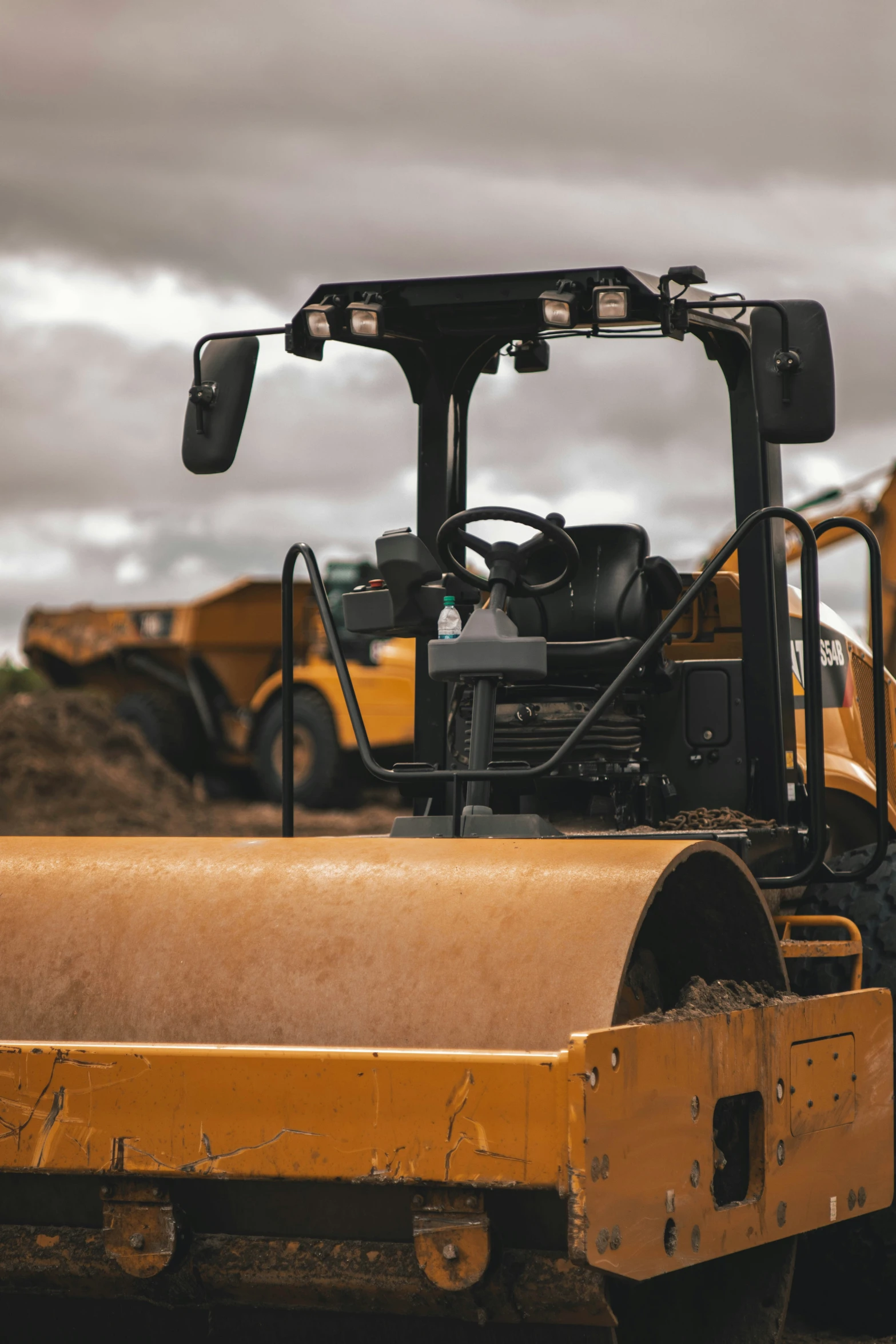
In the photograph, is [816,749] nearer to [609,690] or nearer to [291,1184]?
[609,690]

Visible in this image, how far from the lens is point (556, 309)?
404cm

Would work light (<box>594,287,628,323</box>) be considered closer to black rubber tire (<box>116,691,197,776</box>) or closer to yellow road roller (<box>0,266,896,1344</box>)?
yellow road roller (<box>0,266,896,1344</box>)

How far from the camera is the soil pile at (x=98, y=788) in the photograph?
1875 centimetres

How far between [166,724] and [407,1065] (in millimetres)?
20813

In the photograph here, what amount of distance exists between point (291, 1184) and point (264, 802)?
2059 centimetres

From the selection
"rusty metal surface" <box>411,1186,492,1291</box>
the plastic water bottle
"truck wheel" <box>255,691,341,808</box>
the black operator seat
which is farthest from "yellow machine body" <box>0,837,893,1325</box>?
"truck wheel" <box>255,691,341,808</box>

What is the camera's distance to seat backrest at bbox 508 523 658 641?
4230 mm

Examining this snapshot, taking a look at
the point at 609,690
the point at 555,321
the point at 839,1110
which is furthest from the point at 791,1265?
the point at 555,321

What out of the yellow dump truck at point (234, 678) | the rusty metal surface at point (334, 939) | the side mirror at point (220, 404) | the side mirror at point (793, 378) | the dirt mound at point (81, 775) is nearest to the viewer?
the rusty metal surface at point (334, 939)

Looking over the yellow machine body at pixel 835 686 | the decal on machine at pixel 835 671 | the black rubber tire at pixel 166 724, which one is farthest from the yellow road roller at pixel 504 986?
the black rubber tire at pixel 166 724

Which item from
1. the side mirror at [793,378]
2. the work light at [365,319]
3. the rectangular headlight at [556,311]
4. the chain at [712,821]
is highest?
the work light at [365,319]

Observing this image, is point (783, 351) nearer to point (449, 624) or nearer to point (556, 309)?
point (556, 309)

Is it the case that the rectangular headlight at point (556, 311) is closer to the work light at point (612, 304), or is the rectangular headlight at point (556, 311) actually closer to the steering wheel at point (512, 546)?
the work light at point (612, 304)

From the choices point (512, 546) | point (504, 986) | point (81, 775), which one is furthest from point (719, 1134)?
point (81, 775)
